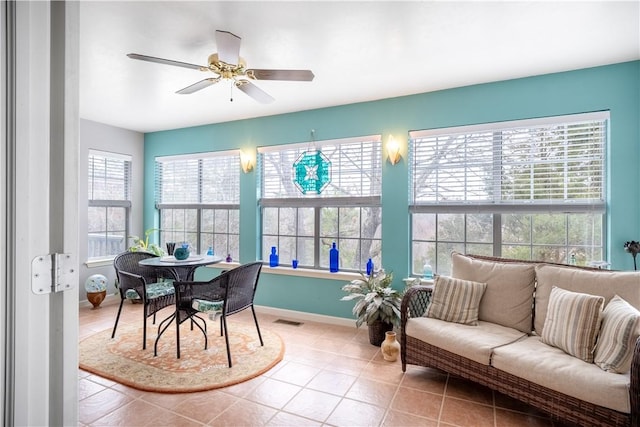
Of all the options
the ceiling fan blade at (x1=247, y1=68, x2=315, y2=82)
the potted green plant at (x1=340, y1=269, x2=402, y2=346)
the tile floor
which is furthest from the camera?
the potted green plant at (x1=340, y1=269, x2=402, y2=346)

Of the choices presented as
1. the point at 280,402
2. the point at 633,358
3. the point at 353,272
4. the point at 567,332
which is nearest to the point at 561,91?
the point at 567,332

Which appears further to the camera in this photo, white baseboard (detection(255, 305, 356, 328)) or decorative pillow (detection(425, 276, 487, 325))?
white baseboard (detection(255, 305, 356, 328))

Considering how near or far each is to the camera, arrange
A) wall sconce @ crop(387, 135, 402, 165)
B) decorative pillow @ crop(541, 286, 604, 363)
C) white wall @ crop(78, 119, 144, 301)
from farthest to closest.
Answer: white wall @ crop(78, 119, 144, 301) < wall sconce @ crop(387, 135, 402, 165) < decorative pillow @ crop(541, 286, 604, 363)

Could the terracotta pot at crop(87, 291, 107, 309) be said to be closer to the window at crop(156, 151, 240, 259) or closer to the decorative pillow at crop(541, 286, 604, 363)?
the window at crop(156, 151, 240, 259)

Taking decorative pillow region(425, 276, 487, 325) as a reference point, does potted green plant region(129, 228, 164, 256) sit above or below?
above

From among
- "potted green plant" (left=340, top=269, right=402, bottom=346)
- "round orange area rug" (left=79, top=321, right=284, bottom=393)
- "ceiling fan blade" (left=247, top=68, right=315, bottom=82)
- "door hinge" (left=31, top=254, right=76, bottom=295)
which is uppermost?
"ceiling fan blade" (left=247, top=68, right=315, bottom=82)

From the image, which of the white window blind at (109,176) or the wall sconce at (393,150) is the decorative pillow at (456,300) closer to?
the wall sconce at (393,150)

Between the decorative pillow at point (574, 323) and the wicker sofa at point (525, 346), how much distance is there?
0.20ft

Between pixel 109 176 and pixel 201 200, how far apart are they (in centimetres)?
136

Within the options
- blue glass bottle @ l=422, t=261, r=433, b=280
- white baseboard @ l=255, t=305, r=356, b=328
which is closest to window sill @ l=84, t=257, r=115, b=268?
white baseboard @ l=255, t=305, r=356, b=328

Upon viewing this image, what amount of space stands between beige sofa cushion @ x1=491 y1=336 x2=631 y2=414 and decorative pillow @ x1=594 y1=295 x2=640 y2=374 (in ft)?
0.16

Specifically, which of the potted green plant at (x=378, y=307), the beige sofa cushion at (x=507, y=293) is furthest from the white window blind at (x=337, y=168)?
the beige sofa cushion at (x=507, y=293)

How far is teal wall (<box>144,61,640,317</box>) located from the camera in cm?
293

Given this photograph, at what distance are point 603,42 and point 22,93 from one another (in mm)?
3439
